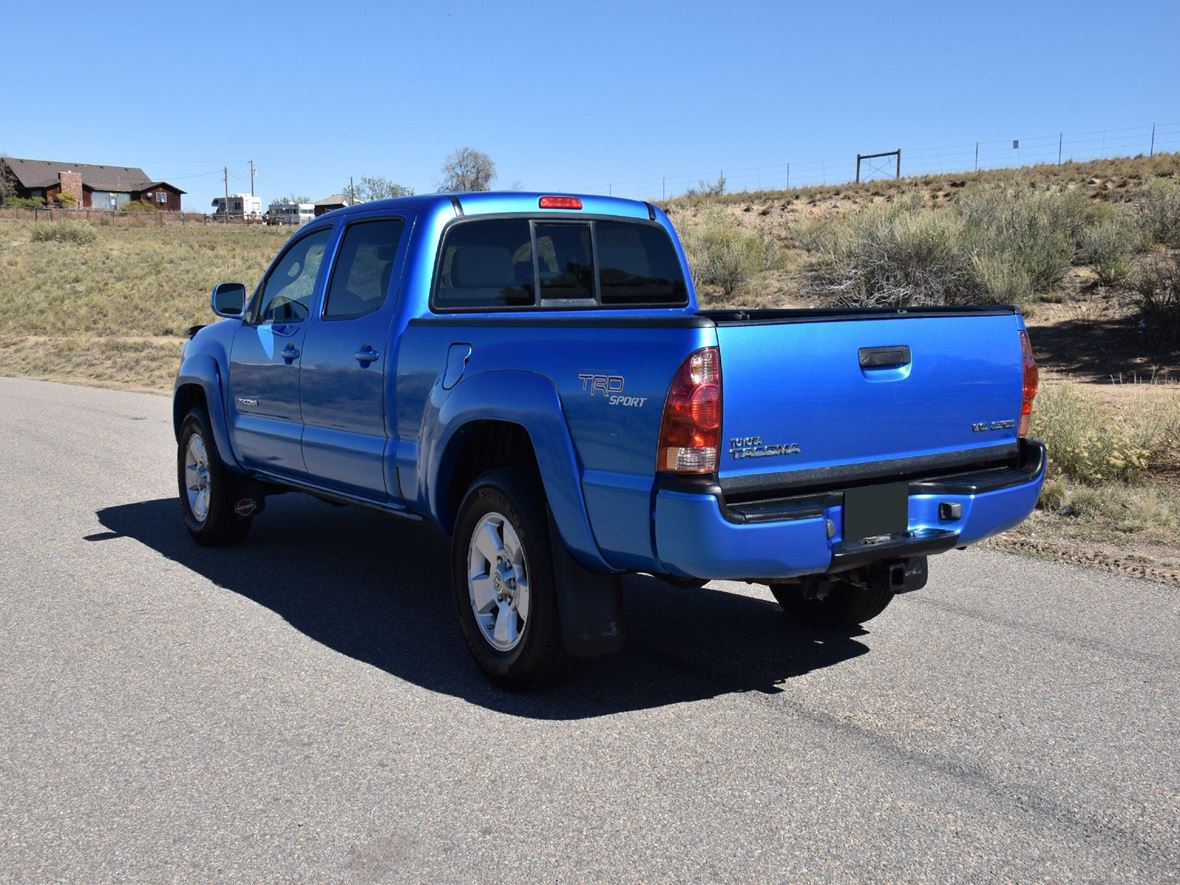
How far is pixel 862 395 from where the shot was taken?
14.5 ft

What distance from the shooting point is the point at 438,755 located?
4.32 metres

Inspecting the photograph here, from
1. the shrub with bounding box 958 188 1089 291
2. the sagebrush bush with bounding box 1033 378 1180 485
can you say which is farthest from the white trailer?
the sagebrush bush with bounding box 1033 378 1180 485

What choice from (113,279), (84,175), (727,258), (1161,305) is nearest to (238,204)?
(84,175)

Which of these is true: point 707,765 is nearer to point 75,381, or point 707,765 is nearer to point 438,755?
point 438,755

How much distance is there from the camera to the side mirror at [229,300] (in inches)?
297

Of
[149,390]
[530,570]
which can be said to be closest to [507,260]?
[530,570]

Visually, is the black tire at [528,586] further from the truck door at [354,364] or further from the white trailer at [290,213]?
the white trailer at [290,213]

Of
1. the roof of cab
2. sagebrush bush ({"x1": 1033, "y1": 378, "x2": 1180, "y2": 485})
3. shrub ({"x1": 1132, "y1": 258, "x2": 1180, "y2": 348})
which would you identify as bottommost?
sagebrush bush ({"x1": 1033, "y1": 378, "x2": 1180, "y2": 485})

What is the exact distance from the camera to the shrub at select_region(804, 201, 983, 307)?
73.0ft

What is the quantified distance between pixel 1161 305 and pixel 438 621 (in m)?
15.0

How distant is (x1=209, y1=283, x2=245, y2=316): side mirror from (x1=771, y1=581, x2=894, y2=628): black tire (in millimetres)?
3861

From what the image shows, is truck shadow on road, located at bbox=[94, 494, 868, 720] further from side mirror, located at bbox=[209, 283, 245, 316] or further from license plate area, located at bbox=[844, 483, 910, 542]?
side mirror, located at bbox=[209, 283, 245, 316]

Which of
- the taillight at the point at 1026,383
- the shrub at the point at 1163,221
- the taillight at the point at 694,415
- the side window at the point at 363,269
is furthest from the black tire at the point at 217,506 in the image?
the shrub at the point at 1163,221

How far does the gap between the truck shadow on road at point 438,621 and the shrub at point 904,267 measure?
51.2ft
